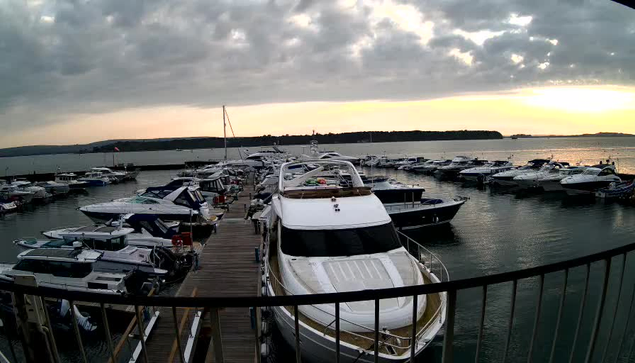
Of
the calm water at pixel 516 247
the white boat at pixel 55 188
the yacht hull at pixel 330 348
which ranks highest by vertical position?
the yacht hull at pixel 330 348

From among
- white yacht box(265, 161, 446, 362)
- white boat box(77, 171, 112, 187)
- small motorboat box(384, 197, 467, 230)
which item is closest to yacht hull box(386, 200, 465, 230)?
small motorboat box(384, 197, 467, 230)

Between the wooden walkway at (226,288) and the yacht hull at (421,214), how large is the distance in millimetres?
9160

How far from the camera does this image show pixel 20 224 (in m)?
30.3

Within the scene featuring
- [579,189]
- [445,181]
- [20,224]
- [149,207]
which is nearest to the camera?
[149,207]

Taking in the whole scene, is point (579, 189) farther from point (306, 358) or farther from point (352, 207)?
point (306, 358)

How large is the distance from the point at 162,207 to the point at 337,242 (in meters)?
17.0

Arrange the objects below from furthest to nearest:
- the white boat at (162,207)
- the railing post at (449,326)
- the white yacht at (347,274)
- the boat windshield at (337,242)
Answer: the white boat at (162,207), the boat windshield at (337,242), the white yacht at (347,274), the railing post at (449,326)

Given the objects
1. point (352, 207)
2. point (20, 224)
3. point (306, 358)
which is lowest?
point (20, 224)

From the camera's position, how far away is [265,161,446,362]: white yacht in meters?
6.82

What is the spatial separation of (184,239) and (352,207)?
37.4 feet

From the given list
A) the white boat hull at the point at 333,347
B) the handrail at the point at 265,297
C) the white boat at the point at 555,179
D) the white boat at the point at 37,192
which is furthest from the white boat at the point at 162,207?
the white boat at the point at 555,179

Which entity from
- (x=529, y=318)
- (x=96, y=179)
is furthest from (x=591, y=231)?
(x=96, y=179)

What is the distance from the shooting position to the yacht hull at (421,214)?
2333cm

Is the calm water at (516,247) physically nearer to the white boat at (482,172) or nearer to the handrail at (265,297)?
the white boat at (482,172)
